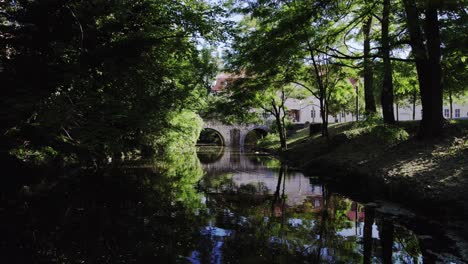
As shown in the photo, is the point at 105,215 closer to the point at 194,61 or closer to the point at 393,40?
the point at 194,61

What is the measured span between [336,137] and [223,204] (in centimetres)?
1017

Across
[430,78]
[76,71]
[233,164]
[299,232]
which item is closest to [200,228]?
[299,232]

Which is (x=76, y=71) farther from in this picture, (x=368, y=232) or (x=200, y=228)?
(x=368, y=232)

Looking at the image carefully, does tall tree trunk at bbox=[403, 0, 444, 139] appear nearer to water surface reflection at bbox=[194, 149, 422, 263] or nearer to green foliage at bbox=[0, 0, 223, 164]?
water surface reflection at bbox=[194, 149, 422, 263]

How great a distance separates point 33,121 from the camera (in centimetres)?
996

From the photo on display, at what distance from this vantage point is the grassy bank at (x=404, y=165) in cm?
812

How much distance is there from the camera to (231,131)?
63844mm

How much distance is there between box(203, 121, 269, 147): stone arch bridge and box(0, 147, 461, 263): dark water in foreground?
163 feet

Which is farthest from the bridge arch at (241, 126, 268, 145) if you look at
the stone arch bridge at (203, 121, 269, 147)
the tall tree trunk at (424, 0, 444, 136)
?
the tall tree trunk at (424, 0, 444, 136)

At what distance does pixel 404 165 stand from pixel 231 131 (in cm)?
5348

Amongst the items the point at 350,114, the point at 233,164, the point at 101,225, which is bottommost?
the point at 101,225

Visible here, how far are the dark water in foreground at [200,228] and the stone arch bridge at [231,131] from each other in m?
49.7

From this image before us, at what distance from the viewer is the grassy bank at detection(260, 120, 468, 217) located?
8.12 metres

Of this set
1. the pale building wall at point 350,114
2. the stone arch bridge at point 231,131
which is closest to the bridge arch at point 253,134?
the stone arch bridge at point 231,131
